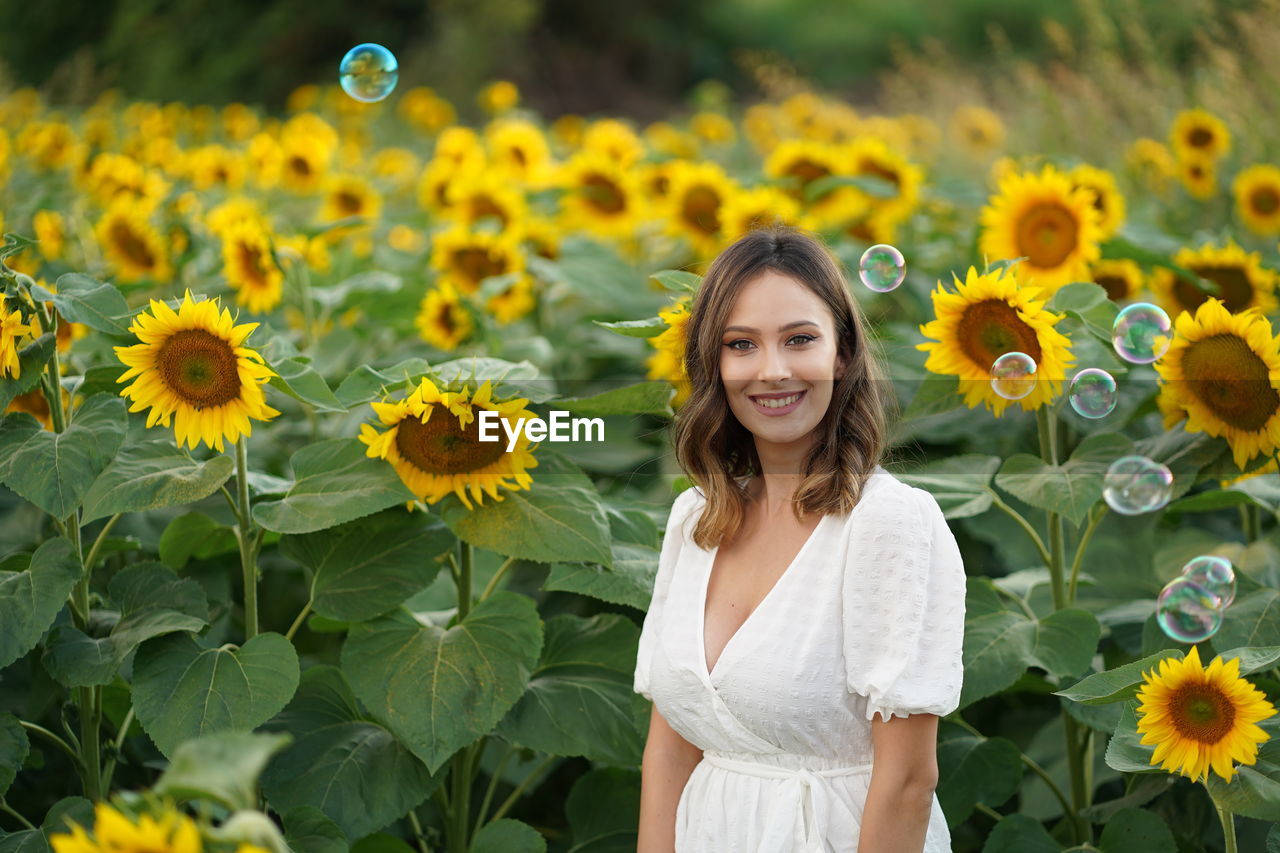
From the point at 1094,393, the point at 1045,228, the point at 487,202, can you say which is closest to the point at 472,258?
the point at 487,202

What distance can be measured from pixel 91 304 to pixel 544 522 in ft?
2.65

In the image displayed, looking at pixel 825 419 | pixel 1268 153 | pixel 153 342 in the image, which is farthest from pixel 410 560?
pixel 1268 153

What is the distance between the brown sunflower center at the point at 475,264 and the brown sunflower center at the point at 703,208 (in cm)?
71

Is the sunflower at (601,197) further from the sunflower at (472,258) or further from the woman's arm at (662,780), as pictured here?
the woman's arm at (662,780)

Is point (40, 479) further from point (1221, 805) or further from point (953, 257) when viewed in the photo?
point (953, 257)

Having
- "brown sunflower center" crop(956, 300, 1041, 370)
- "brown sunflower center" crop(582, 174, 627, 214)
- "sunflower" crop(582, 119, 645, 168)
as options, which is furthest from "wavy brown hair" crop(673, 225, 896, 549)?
"sunflower" crop(582, 119, 645, 168)

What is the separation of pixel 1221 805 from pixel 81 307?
6.09 ft

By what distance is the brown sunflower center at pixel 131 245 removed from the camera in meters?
3.57

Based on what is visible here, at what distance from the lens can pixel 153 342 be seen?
2.01 meters

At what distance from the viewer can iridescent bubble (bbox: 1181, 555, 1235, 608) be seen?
203 centimetres

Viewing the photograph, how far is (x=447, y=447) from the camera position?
6.75 ft

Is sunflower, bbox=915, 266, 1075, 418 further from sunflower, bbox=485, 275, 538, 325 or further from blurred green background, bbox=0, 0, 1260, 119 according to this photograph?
blurred green background, bbox=0, 0, 1260, 119

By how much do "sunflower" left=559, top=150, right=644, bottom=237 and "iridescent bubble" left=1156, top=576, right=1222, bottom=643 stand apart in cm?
263

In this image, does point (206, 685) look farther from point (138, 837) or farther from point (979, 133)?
point (979, 133)
